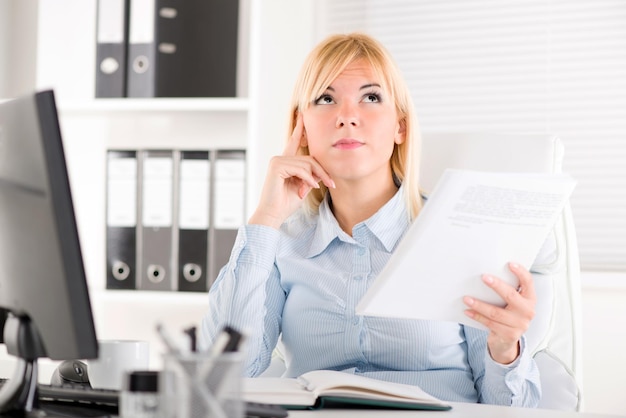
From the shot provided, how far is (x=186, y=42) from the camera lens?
2.35 m

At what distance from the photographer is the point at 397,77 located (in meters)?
1.70

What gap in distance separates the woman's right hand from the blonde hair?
12cm

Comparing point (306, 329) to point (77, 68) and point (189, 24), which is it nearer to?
point (189, 24)

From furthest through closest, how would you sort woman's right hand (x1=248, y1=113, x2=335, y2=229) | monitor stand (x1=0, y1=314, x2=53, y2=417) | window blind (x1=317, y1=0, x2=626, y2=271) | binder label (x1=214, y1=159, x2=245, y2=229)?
window blind (x1=317, y1=0, x2=626, y2=271) < binder label (x1=214, y1=159, x2=245, y2=229) < woman's right hand (x1=248, y1=113, x2=335, y2=229) < monitor stand (x1=0, y1=314, x2=53, y2=417)

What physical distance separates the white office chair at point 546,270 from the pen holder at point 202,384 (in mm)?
952

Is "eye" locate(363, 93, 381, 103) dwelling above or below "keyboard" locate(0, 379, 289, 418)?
above

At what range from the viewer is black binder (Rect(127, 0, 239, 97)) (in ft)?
7.67

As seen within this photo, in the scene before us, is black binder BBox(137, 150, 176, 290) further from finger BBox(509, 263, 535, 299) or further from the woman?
finger BBox(509, 263, 535, 299)

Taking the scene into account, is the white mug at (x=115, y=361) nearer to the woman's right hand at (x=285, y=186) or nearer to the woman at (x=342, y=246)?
the woman at (x=342, y=246)

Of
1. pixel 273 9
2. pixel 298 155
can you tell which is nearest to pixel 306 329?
pixel 298 155

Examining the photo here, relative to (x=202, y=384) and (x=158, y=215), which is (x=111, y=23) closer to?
(x=158, y=215)

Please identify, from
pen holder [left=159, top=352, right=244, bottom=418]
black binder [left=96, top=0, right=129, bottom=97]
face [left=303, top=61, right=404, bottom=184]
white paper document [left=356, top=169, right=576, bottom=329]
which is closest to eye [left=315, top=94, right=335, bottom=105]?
face [left=303, top=61, right=404, bottom=184]

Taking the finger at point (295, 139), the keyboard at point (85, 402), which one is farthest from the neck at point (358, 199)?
the keyboard at point (85, 402)

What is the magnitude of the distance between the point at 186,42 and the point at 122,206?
18.7 inches
